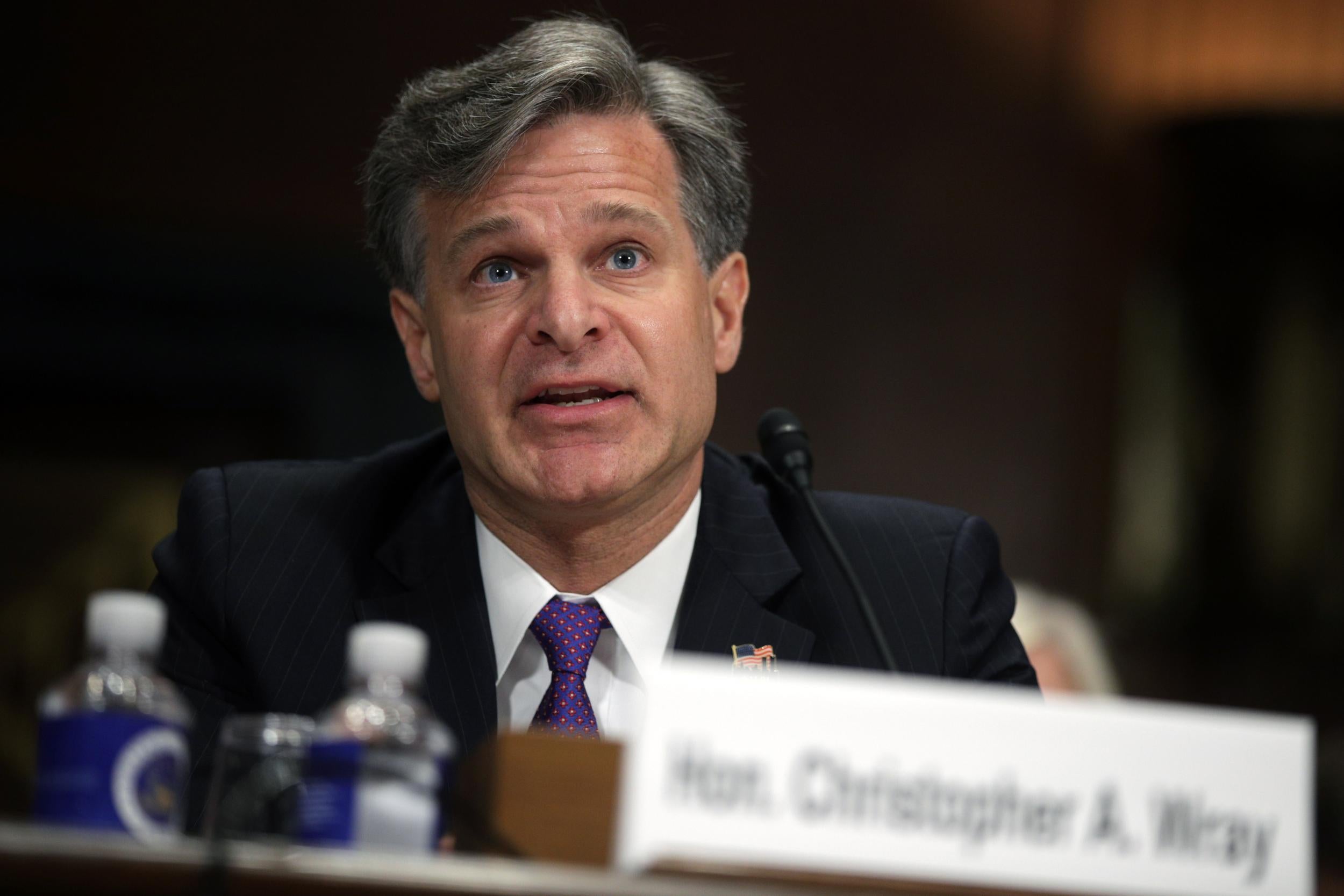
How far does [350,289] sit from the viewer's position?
3920mm

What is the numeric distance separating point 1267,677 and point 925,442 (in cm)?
145

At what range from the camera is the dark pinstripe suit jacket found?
1754 mm

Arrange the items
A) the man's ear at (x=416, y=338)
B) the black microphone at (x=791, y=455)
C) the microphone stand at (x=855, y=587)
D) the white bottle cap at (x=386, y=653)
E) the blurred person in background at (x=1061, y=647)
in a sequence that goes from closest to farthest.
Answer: the white bottle cap at (x=386, y=653) < the microphone stand at (x=855, y=587) < the black microphone at (x=791, y=455) < the man's ear at (x=416, y=338) < the blurred person in background at (x=1061, y=647)

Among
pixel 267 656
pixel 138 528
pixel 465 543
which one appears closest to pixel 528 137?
pixel 465 543

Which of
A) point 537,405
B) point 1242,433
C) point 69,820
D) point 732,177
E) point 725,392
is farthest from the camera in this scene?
point 1242,433

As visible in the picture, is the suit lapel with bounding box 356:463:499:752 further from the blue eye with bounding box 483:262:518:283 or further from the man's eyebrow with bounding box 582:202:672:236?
the man's eyebrow with bounding box 582:202:672:236

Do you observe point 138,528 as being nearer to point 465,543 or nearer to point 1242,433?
point 465,543

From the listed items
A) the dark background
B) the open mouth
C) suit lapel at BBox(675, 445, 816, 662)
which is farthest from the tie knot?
the dark background

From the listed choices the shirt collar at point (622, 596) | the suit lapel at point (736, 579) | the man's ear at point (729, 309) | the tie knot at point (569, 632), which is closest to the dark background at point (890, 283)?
the man's ear at point (729, 309)

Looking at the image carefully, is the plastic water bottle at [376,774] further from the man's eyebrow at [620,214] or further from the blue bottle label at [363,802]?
the man's eyebrow at [620,214]

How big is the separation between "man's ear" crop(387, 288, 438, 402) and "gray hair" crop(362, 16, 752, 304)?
0.02m

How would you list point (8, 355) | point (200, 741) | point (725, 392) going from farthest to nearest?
point (725, 392) < point (8, 355) < point (200, 741)

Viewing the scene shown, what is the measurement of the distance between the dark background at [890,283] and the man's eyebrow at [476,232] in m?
1.77

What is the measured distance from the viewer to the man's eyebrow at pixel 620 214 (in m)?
1.85
